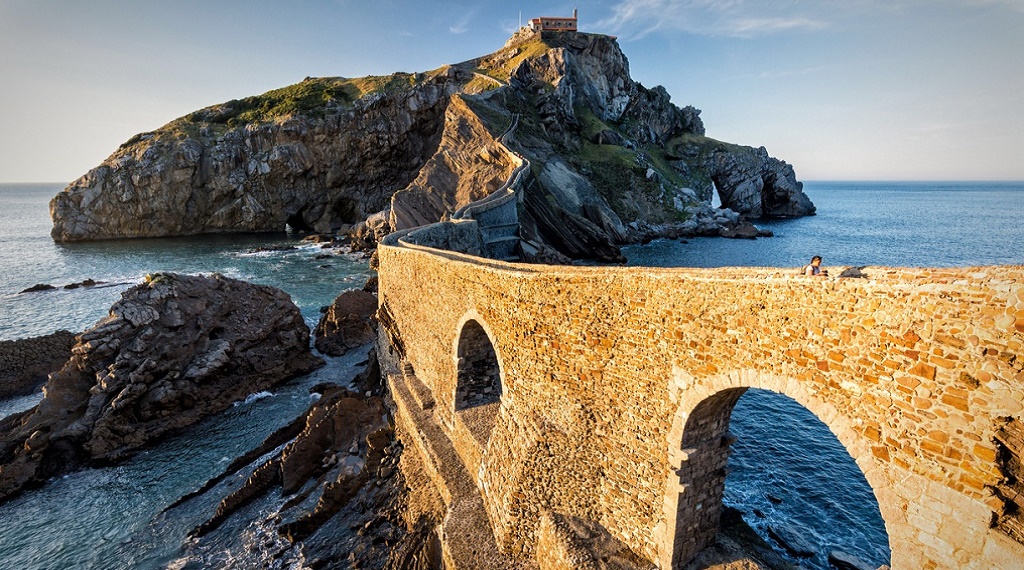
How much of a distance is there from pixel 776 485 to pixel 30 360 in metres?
39.3

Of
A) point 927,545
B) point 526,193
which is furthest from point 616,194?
point 927,545

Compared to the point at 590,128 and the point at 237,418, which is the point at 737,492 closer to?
the point at 237,418

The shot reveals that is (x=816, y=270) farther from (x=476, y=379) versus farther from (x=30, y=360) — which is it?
(x=30, y=360)

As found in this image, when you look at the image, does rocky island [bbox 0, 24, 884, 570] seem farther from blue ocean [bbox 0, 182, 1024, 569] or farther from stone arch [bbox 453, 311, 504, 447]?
stone arch [bbox 453, 311, 504, 447]

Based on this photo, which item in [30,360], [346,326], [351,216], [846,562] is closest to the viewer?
[846,562]

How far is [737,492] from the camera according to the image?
16031 millimetres

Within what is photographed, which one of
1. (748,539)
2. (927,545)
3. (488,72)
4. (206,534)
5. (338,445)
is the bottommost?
(206,534)

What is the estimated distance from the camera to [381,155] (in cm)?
7869

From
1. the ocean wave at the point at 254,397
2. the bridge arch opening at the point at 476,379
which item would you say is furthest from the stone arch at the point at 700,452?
the ocean wave at the point at 254,397

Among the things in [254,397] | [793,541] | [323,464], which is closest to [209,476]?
[323,464]

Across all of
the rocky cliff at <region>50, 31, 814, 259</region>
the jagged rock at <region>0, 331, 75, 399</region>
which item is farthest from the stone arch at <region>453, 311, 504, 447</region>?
the rocky cliff at <region>50, 31, 814, 259</region>

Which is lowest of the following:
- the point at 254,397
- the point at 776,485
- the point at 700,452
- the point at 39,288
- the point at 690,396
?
the point at 776,485

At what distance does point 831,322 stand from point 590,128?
239ft

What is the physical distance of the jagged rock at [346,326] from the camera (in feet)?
96.3
